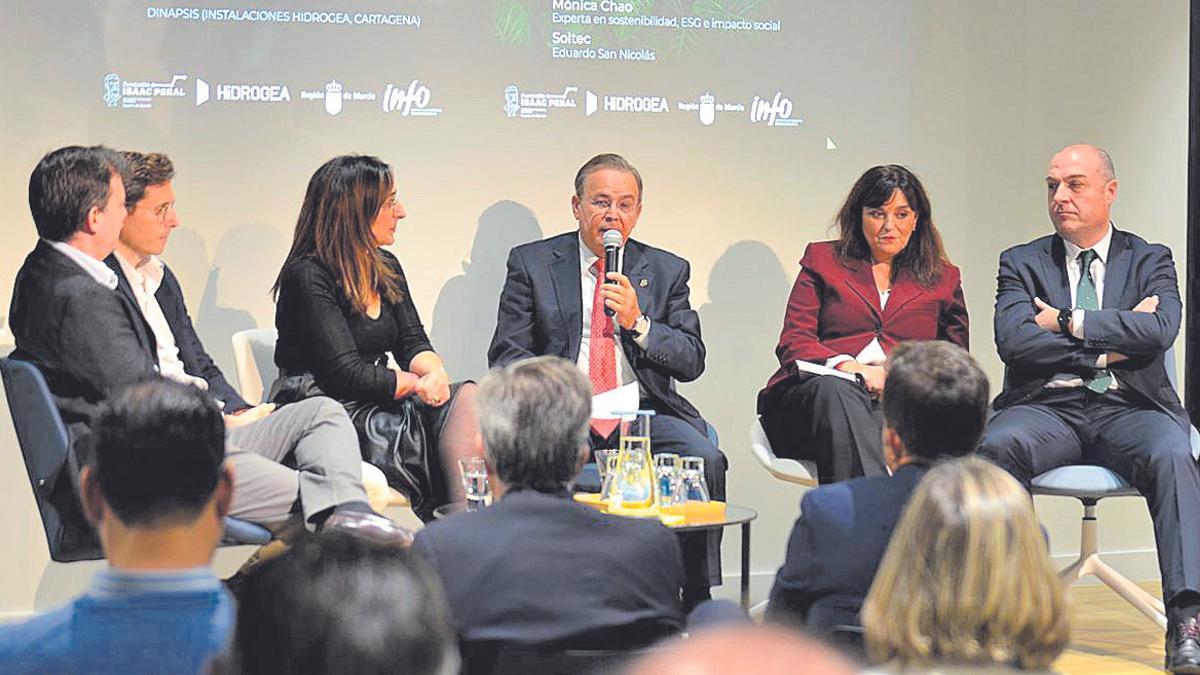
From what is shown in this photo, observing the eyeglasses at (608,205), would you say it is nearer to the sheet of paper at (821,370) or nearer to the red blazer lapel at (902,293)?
the sheet of paper at (821,370)

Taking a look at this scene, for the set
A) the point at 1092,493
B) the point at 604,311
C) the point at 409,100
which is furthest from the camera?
the point at 409,100

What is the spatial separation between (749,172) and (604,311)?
101 cm

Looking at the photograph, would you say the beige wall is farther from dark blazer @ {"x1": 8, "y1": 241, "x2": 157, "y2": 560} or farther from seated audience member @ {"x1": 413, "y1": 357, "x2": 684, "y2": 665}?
seated audience member @ {"x1": 413, "y1": 357, "x2": 684, "y2": 665}

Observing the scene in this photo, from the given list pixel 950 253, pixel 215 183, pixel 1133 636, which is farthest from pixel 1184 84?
pixel 215 183

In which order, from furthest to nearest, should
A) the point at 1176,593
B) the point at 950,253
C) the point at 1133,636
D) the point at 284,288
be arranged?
the point at 950,253, the point at 1133,636, the point at 284,288, the point at 1176,593

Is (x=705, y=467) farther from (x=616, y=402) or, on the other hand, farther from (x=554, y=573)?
(x=554, y=573)

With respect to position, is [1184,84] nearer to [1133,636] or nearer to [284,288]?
[1133,636]

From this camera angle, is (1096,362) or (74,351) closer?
(74,351)

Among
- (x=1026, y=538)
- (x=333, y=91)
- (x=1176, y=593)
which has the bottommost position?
(x=1176, y=593)

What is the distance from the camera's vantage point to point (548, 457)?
2355 millimetres

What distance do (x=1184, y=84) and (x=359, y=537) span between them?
5.18 metres

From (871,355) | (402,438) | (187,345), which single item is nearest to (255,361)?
(187,345)

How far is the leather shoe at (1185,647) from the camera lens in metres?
3.87

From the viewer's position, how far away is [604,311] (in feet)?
15.3
